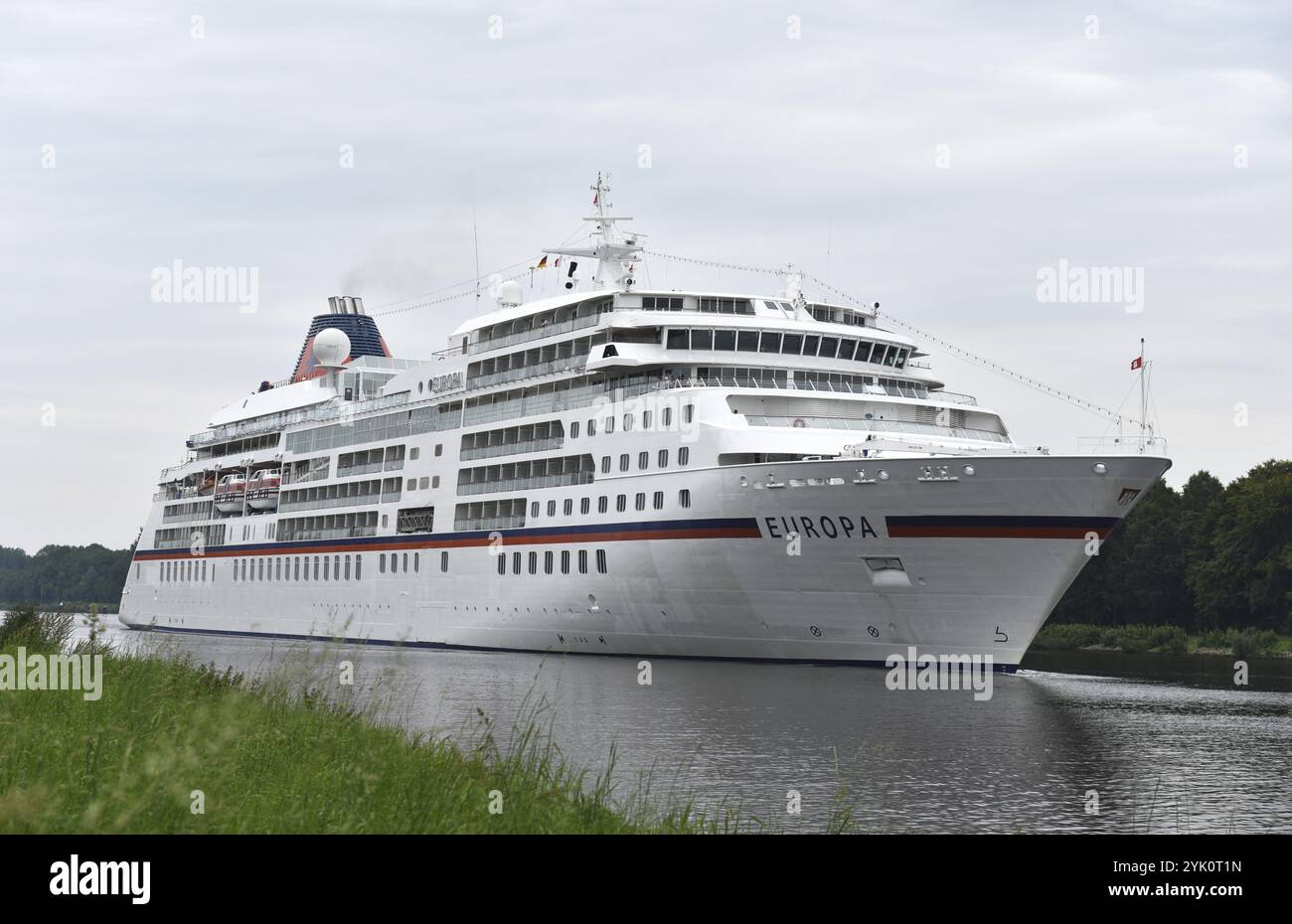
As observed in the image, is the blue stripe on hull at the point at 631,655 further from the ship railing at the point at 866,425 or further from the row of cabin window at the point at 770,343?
the row of cabin window at the point at 770,343

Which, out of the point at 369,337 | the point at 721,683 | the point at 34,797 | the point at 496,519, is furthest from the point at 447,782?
the point at 369,337

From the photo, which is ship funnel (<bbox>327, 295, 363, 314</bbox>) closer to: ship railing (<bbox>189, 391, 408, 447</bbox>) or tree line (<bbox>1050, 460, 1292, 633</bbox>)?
ship railing (<bbox>189, 391, 408, 447</bbox>)

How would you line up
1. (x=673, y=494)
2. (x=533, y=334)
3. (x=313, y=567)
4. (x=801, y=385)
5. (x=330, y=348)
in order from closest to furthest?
(x=673, y=494) → (x=801, y=385) → (x=533, y=334) → (x=313, y=567) → (x=330, y=348)

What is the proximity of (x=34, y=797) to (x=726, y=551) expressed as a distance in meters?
35.2

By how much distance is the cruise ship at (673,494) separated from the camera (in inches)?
1593

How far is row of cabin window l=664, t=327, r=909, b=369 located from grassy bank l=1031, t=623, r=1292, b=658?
114ft

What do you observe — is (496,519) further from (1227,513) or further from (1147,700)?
(1227,513)

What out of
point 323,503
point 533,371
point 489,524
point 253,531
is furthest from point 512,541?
point 253,531

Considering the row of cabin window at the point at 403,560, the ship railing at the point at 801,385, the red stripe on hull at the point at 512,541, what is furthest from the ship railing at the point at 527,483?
the ship railing at the point at 801,385

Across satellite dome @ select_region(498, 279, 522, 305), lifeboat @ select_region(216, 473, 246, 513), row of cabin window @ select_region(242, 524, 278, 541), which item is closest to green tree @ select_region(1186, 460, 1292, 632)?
satellite dome @ select_region(498, 279, 522, 305)

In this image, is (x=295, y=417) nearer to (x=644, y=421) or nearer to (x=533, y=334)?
(x=533, y=334)

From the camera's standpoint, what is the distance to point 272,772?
538 inches

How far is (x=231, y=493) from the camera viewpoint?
7950 cm

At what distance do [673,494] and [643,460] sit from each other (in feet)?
8.28
